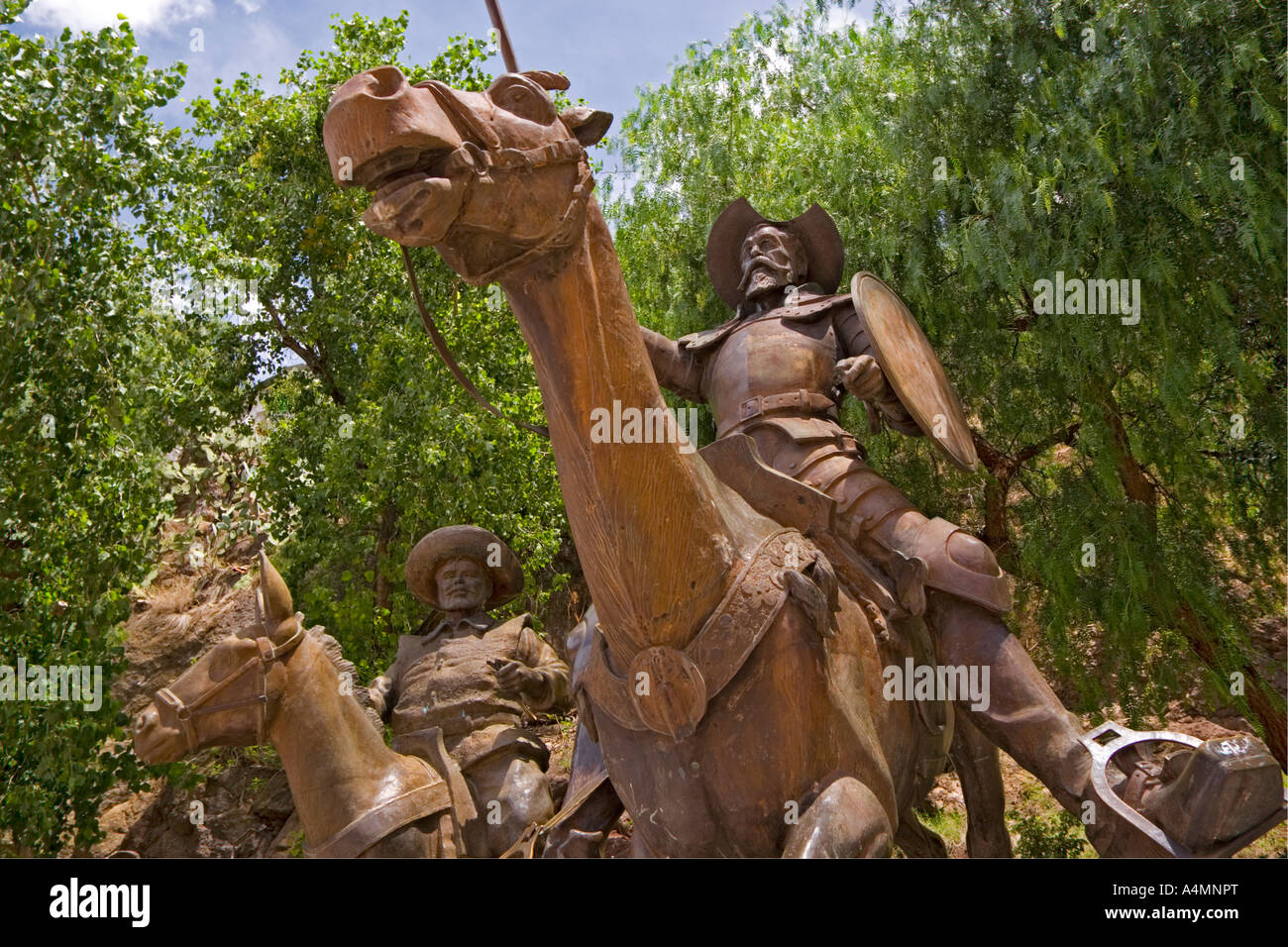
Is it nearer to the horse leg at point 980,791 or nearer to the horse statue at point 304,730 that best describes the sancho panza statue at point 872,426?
the horse leg at point 980,791

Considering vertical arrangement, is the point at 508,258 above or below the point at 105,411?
below

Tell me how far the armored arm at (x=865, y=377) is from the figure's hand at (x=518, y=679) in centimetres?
223

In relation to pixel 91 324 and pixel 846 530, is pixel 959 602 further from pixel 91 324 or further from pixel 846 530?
pixel 91 324

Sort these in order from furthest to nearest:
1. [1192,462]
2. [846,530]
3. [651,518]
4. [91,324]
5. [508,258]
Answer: [91,324]
[1192,462]
[846,530]
[651,518]
[508,258]

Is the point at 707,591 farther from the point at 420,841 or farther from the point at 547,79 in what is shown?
the point at 420,841

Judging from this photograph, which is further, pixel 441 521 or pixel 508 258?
pixel 441 521

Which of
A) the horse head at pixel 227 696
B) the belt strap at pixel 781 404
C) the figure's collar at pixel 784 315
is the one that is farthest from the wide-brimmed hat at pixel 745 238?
the horse head at pixel 227 696

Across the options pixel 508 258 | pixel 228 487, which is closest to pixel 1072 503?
pixel 508 258

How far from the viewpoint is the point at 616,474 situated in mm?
3291

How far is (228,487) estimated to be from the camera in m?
16.2

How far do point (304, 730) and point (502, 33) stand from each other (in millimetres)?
2675

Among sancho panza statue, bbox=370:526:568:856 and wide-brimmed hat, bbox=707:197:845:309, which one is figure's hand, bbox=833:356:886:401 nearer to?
wide-brimmed hat, bbox=707:197:845:309
